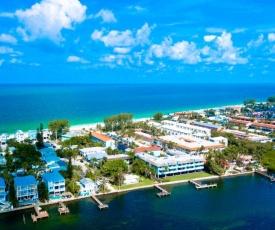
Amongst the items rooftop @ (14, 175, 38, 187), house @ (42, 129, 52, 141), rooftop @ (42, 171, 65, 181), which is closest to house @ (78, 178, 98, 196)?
rooftop @ (42, 171, 65, 181)

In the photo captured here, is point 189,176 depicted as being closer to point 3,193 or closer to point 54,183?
point 54,183

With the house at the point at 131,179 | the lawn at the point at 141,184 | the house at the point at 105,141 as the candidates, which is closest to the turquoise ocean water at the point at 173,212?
the lawn at the point at 141,184

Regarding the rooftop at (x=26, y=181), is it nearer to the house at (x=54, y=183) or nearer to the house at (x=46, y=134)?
the house at (x=54, y=183)

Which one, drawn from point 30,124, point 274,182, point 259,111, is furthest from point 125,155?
point 259,111

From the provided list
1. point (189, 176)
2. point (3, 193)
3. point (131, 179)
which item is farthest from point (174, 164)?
point (3, 193)

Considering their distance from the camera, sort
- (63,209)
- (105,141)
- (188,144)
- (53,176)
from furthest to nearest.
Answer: (105,141)
(188,144)
(53,176)
(63,209)

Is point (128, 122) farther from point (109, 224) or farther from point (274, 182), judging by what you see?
point (109, 224)
